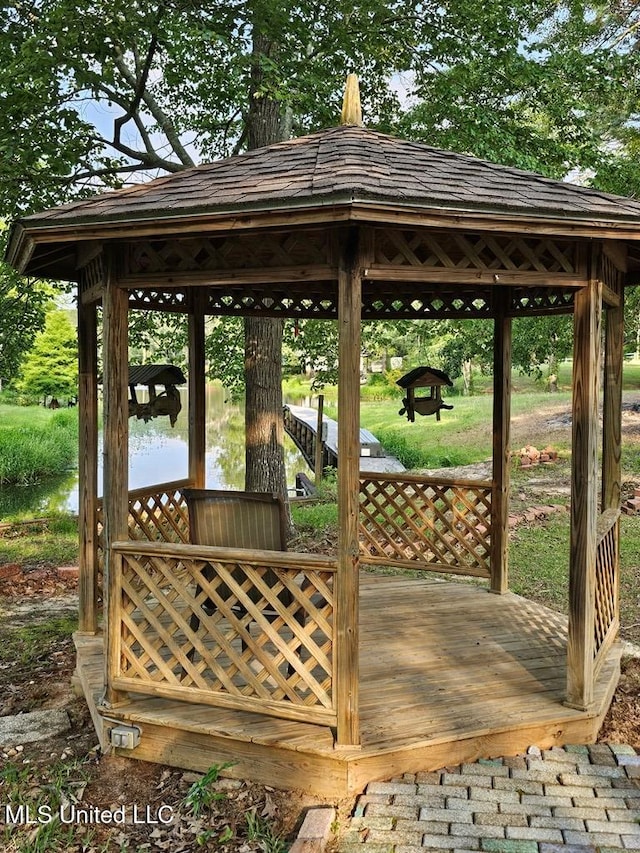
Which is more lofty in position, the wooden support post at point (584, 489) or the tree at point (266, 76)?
the tree at point (266, 76)

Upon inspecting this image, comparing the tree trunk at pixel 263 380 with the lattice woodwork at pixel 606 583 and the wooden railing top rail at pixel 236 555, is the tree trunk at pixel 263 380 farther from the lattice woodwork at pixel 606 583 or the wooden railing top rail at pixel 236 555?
the wooden railing top rail at pixel 236 555

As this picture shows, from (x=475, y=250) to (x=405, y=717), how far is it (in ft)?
7.72

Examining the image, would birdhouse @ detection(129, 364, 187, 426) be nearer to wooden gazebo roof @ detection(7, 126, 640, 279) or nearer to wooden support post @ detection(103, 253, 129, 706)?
wooden support post @ detection(103, 253, 129, 706)

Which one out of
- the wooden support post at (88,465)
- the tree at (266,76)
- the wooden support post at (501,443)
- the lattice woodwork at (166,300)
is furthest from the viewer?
the tree at (266,76)

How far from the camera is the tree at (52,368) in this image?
26697mm

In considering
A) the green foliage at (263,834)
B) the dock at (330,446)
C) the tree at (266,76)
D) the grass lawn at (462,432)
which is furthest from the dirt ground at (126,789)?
the grass lawn at (462,432)

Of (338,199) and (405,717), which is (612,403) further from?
(338,199)

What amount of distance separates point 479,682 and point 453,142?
208 inches

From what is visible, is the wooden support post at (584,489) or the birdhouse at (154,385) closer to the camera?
the wooden support post at (584,489)

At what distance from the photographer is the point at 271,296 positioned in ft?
19.1

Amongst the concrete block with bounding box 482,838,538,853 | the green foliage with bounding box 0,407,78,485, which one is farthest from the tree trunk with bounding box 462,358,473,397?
the concrete block with bounding box 482,838,538,853

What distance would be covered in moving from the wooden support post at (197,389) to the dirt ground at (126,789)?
1.72 metres

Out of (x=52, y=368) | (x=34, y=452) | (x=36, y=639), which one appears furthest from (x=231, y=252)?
(x=52, y=368)

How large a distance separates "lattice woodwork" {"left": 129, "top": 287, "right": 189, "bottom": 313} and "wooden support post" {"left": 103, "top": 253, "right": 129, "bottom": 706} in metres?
1.33
